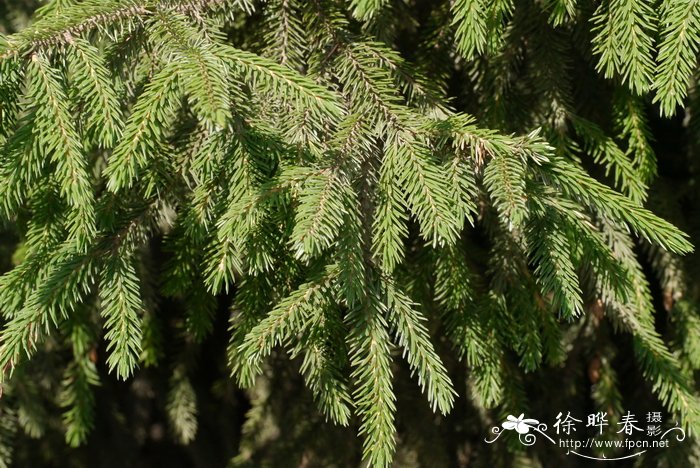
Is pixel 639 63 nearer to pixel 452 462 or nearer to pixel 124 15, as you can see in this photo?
pixel 124 15

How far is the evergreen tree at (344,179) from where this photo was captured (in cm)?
104

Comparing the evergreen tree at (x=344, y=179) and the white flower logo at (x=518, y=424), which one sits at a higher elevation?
the evergreen tree at (x=344, y=179)

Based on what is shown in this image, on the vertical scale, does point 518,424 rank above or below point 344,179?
below

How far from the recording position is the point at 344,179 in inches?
42.3

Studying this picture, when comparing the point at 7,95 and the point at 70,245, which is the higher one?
the point at 7,95

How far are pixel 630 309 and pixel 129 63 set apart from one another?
3.76 feet

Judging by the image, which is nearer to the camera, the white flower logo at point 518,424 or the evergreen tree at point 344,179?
the evergreen tree at point 344,179

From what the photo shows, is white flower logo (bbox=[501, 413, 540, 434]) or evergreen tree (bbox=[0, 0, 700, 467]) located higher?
evergreen tree (bbox=[0, 0, 700, 467])

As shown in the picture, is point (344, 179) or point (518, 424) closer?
point (344, 179)

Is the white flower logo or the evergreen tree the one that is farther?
the white flower logo

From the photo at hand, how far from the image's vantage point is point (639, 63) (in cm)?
112

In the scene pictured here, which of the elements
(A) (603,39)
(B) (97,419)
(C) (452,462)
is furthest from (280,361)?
(A) (603,39)

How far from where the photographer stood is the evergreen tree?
40.8 inches

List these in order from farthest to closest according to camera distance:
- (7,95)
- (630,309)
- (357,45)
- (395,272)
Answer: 1. (630,309)
2. (395,272)
3. (357,45)
4. (7,95)
